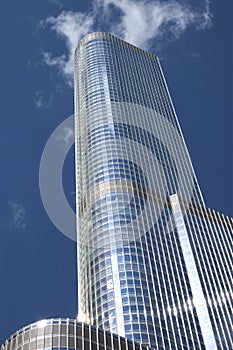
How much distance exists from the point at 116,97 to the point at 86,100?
1009 cm

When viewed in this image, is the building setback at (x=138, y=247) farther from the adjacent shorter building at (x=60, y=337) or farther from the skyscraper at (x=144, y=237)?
the skyscraper at (x=144, y=237)

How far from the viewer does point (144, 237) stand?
13025 cm

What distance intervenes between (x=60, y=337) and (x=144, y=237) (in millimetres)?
49063

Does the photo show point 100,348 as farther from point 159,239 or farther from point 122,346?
point 159,239

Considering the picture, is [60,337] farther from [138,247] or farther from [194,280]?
[194,280]

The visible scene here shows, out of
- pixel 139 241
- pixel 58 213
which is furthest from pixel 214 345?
pixel 58 213

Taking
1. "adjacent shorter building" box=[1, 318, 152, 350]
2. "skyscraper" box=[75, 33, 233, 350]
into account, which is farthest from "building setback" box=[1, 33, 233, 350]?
"skyscraper" box=[75, 33, 233, 350]

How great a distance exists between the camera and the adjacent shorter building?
275 feet

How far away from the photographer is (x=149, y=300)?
4469 inches

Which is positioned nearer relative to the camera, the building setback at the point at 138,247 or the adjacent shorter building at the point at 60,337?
the adjacent shorter building at the point at 60,337

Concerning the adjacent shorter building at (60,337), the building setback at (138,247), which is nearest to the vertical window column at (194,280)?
the building setback at (138,247)

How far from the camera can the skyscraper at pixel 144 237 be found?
113m

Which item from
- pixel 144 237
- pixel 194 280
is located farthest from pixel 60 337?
pixel 194 280

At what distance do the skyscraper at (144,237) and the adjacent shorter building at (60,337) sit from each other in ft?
59.9
